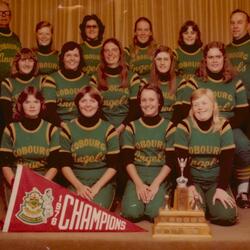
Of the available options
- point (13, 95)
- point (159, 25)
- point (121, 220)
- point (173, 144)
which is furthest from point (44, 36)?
point (121, 220)

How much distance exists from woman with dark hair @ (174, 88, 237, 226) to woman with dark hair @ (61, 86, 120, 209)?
1.58 ft

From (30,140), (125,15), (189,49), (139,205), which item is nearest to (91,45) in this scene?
(125,15)

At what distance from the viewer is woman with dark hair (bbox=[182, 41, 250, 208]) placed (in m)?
3.77

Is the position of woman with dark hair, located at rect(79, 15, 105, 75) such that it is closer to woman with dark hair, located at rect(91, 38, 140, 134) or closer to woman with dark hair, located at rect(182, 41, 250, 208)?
woman with dark hair, located at rect(91, 38, 140, 134)

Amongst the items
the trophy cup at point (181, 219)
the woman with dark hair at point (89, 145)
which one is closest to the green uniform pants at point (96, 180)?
the woman with dark hair at point (89, 145)

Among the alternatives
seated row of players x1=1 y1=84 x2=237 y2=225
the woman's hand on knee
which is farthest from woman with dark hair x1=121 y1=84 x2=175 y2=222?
the woman's hand on knee

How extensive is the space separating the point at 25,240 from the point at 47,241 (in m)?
0.14

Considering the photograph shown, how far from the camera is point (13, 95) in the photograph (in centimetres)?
382

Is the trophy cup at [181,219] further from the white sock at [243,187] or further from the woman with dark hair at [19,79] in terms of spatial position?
the woman with dark hair at [19,79]

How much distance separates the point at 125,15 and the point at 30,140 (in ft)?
3.81

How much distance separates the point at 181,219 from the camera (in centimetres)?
328

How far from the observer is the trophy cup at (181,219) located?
3.23 meters

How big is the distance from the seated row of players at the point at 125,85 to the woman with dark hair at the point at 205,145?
0.12 m

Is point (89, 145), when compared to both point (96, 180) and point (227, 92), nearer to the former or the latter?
point (96, 180)
